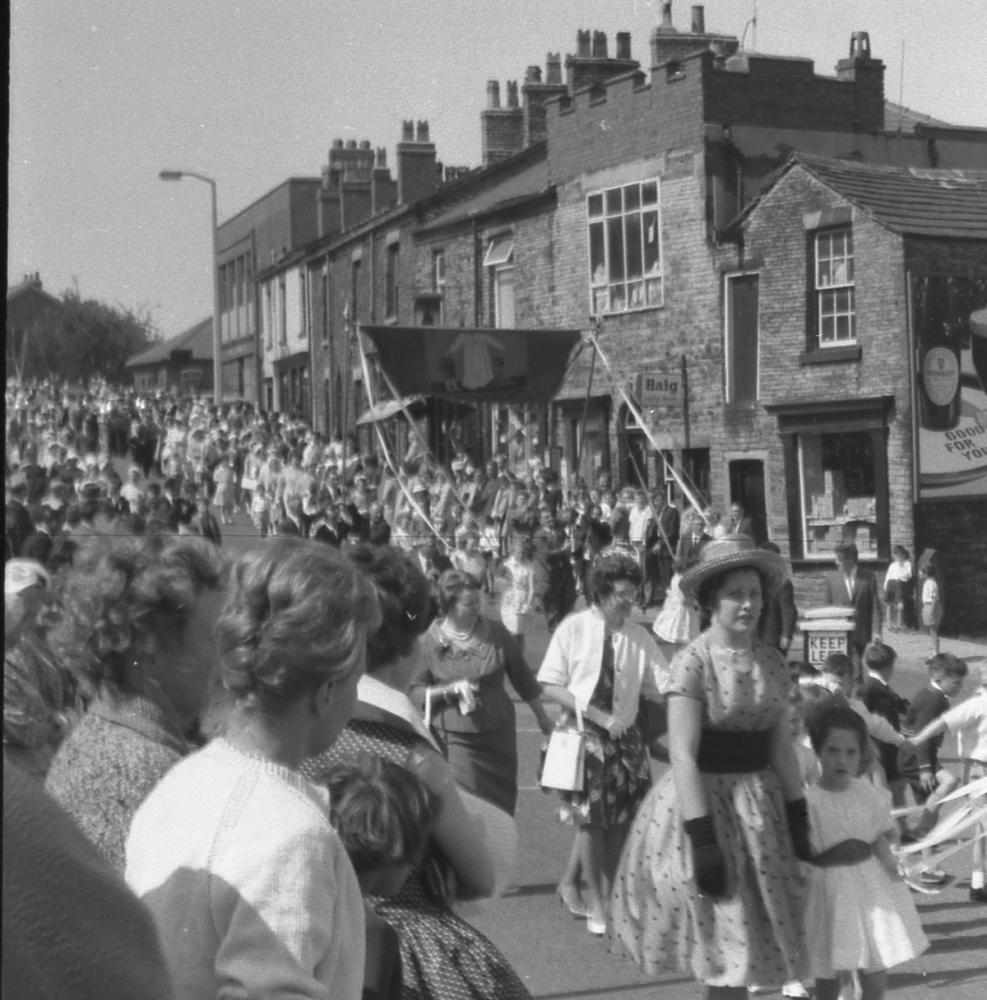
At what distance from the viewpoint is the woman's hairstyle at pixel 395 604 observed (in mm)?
3504

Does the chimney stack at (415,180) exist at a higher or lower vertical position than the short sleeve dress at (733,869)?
higher

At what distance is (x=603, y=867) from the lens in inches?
290

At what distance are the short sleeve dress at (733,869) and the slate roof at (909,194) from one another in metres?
9.52

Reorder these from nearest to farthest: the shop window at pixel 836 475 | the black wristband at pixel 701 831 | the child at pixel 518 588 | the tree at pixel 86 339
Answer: the tree at pixel 86 339, the black wristband at pixel 701 831, the child at pixel 518 588, the shop window at pixel 836 475

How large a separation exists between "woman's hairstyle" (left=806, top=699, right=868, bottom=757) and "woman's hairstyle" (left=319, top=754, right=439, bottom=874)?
3.45m

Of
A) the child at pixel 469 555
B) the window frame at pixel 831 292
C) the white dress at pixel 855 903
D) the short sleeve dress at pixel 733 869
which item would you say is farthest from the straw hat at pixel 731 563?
the window frame at pixel 831 292

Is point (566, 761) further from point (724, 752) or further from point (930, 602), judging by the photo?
point (930, 602)

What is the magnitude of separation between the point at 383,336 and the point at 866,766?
13.2ft

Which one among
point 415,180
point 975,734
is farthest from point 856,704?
point 415,180

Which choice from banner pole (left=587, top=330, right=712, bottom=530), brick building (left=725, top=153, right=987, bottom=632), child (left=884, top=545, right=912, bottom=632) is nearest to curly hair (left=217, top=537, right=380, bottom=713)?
banner pole (left=587, top=330, right=712, bottom=530)

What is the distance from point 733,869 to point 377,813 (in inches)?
101

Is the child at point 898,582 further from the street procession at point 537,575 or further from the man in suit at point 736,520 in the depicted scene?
the man in suit at point 736,520

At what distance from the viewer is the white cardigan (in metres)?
7.42

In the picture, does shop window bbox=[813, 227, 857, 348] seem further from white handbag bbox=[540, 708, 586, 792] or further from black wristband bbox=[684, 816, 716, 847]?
black wristband bbox=[684, 816, 716, 847]
